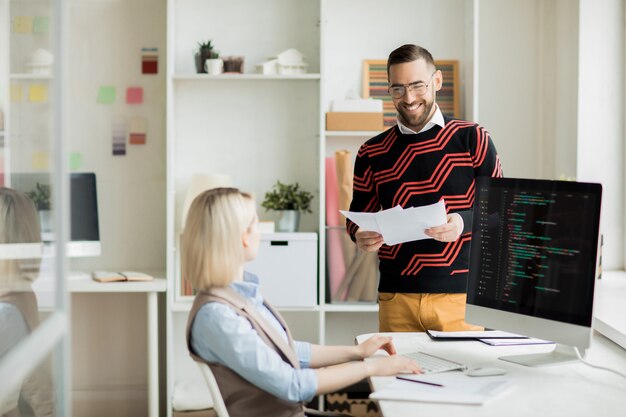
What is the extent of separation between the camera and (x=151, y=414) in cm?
368

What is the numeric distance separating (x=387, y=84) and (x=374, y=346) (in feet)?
7.12

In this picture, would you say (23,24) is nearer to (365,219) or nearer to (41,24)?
(41,24)

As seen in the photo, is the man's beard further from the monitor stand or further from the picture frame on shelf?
the picture frame on shelf

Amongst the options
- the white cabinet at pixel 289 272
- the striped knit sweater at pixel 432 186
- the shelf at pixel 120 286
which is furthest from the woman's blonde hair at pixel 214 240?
the white cabinet at pixel 289 272

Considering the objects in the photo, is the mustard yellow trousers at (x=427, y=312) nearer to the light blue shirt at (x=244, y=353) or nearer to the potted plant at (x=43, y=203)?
the light blue shirt at (x=244, y=353)

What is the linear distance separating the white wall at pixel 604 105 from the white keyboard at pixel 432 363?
1.90m

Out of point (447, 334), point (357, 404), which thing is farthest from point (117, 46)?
point (447, 334)

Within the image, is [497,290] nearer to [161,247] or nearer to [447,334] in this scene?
[447,334]

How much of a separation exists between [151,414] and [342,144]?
1.61 m

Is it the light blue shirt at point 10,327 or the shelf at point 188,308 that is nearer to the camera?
the light blue shirt at point 10,327

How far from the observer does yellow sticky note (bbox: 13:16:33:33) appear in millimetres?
1423

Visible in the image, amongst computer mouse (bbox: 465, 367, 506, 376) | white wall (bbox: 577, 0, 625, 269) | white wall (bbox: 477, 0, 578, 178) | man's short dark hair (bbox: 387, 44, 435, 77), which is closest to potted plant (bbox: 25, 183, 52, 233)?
computer mouse (bbox: 465, 367, 506, 376)

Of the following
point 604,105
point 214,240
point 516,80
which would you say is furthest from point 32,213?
point 516,80

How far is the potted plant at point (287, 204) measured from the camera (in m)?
3.91
